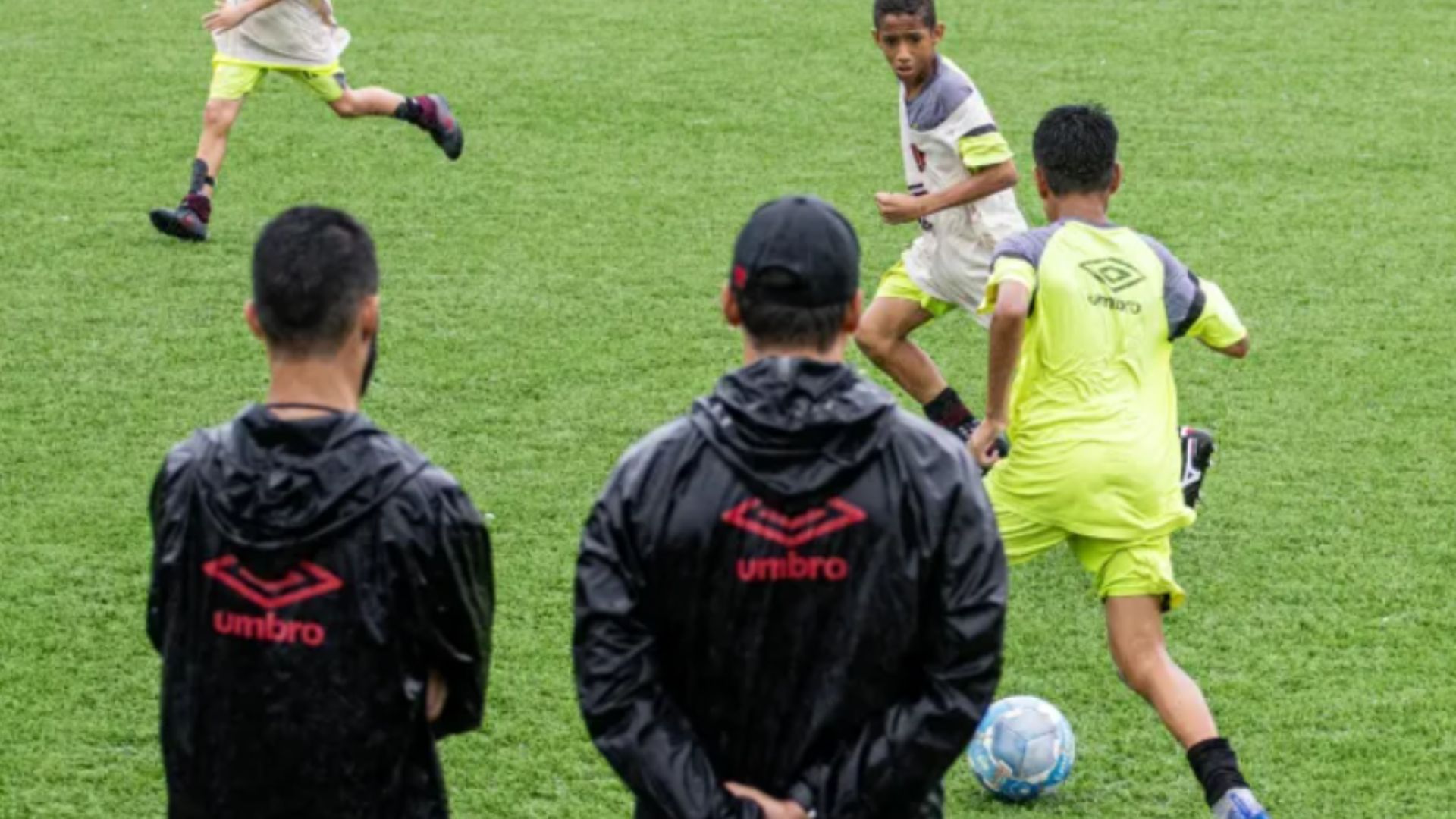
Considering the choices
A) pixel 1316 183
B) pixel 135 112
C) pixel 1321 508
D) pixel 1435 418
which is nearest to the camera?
pixel 1321 508

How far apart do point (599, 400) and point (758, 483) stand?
5032 mm

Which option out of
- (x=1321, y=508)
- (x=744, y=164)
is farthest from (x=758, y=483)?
(x=744, y=164)

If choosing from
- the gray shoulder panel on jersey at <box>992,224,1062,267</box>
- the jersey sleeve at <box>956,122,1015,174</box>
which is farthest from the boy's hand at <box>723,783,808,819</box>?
the jersey sleeve at <box>956,122,1015,174</box>

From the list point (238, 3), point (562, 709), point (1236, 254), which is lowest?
point (562, 709)

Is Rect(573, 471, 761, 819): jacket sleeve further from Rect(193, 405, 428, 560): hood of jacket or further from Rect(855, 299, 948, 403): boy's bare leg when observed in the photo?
Rect(855, 299, 948, 403): boy's bare leg

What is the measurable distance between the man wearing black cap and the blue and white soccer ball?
1.94m

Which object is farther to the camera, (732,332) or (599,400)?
(732,332)

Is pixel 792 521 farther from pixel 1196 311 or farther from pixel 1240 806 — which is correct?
pixel 1196 311

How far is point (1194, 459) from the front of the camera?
273 inches

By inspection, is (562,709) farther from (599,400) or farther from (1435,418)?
(1435,418)

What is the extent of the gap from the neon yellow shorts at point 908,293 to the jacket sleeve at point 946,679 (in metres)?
4.42

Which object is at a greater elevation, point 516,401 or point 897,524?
point 897,524

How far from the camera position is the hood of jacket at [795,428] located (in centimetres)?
336

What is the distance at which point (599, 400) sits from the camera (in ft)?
27.5
